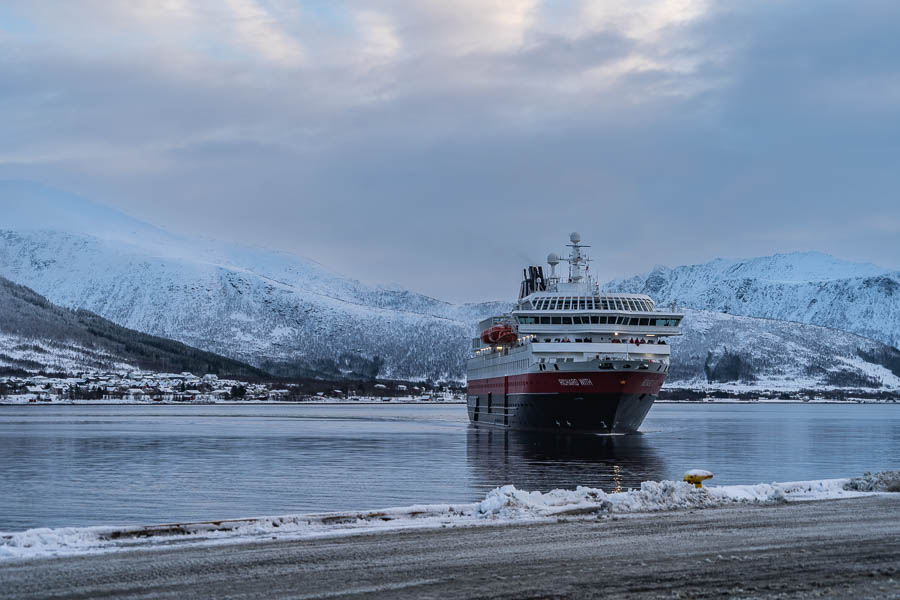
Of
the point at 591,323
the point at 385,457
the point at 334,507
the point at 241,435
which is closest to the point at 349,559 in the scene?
the point at 334,507

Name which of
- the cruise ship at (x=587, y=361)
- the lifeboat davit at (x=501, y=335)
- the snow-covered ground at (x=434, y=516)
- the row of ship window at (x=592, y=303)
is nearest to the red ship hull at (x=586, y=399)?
the cruise ship at (x=587, y=361)

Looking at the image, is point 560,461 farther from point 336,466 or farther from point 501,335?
point 501,335

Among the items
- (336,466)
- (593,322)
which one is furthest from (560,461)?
(593,322)

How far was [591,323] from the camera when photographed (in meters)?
88.4

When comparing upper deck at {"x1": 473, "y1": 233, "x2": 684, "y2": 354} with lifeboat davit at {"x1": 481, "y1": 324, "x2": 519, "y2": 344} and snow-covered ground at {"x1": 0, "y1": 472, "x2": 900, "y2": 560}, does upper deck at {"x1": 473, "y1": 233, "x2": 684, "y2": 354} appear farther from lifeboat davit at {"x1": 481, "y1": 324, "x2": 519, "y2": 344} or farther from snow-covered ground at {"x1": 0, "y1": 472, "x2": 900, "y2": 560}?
snow-covered ground at {"x1": 0, "y1": 472, "x2": 900, "y2": 560}

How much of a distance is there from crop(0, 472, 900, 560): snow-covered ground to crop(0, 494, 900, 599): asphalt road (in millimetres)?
Answer: 1226

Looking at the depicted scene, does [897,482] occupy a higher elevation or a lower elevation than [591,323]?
lower

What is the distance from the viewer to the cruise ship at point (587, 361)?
273 feet

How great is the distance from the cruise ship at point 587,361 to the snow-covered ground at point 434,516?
47093 millimetres

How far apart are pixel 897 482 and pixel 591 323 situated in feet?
175

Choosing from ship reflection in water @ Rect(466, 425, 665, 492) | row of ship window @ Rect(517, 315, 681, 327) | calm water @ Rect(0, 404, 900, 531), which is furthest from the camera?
row of ship window @ Rect(517, 315, 681, 327)

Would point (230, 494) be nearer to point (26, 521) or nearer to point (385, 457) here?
point (26, 521)

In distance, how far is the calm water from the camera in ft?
128

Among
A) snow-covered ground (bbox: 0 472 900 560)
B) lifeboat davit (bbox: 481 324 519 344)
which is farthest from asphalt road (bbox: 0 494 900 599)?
lifeboat davit (bbox: 481 324 519 344)
